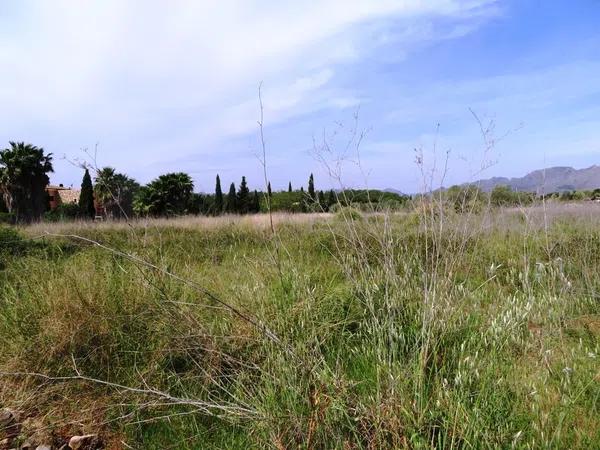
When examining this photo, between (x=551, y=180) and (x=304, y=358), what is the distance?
2.55 meters

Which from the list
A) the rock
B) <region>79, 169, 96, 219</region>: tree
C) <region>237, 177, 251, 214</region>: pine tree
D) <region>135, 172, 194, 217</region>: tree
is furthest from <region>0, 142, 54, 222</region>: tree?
the rock

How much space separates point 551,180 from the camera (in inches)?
143

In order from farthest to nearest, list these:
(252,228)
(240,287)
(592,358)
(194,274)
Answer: (252,228) → (194,274) → (240,287) → (592,358)

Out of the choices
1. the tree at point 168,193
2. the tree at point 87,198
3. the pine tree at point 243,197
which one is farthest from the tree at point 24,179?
the pine tree at point 243,197

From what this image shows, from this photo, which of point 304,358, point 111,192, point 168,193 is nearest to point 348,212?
point 304,358

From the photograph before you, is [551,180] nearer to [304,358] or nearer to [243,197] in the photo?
[304,358]

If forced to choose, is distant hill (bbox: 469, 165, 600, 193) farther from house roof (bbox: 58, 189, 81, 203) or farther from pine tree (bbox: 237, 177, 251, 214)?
house roof (bbox: 58, 189, 81, 203)

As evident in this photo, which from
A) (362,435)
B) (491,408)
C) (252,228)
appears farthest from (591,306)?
(252,228)

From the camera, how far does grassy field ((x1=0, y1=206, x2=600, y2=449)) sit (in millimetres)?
1957

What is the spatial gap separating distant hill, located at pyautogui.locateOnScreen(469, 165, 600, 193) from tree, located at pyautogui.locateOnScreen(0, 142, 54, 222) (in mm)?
27399

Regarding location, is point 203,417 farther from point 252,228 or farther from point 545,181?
point 252,228

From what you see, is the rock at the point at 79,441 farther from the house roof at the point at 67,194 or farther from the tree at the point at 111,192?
the house roof at the point at 67,194

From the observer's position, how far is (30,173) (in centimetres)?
2666

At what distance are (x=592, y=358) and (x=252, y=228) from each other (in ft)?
33.6
